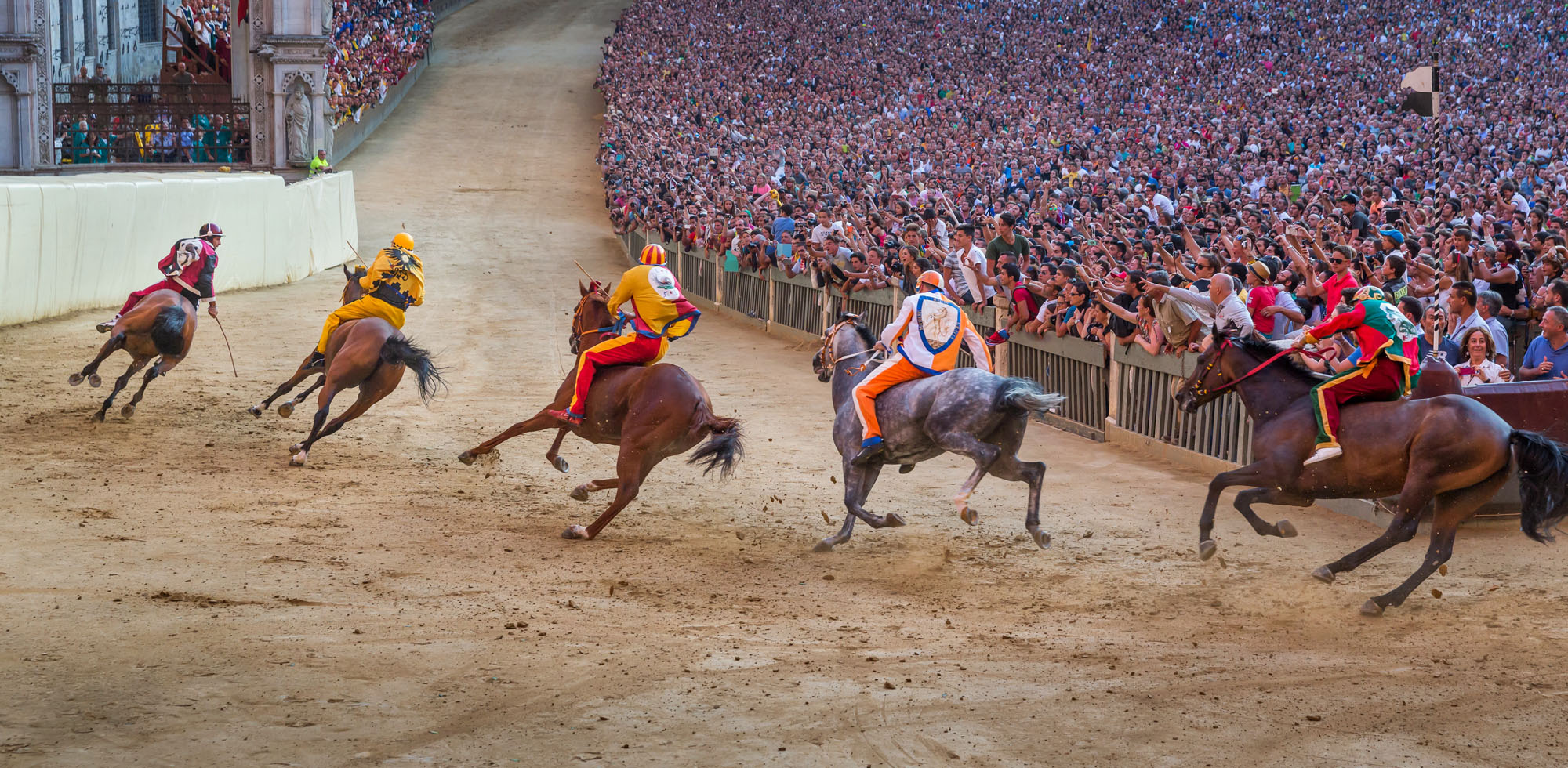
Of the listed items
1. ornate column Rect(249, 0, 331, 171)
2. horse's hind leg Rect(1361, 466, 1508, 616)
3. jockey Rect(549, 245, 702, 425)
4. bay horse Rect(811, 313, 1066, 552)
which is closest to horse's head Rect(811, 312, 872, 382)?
bay horse Rect(811, 313, 1066, 552)

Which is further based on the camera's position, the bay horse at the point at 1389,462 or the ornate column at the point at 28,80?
the ornate column at the point at 28,80


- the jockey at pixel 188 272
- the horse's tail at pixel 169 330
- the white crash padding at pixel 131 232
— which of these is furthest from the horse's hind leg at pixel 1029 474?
the white crash padding at pixel 131 232

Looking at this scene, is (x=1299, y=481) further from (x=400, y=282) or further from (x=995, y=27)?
(x=995, y=27)

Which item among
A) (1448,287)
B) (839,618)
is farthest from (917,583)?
(1448,287)

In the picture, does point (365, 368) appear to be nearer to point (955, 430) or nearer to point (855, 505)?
point (855, 505)

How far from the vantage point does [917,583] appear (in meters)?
8.93

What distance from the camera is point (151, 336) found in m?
13.4

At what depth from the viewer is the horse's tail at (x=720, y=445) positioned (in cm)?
970

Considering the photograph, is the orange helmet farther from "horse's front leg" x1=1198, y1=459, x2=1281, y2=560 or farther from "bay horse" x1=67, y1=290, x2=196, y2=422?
"bay horse" x1=67, y1=290, x2=196, y2=422

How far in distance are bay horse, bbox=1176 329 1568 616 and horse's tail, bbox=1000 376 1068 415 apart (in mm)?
1181

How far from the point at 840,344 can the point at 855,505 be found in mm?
1302

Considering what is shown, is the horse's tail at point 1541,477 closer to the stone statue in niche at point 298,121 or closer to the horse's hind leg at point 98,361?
the horse's hind leg at point 98,361

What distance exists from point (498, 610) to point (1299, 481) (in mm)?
5016

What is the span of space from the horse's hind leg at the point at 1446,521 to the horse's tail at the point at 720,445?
13.6 ft
